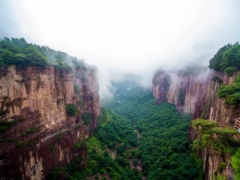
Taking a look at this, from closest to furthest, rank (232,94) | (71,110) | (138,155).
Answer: (232,94) → (71,110) → (138,155)

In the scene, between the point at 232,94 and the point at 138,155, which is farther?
the point at 138,155

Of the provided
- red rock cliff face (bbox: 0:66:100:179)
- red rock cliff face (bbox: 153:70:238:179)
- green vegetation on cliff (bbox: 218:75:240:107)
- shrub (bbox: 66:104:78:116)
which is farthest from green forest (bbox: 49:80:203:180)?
green vegetation on cliff (bbox: 218:75:240:107)

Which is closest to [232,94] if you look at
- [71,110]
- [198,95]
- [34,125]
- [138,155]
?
[34,125]

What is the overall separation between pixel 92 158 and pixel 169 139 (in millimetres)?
18011

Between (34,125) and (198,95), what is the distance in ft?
122

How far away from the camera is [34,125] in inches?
945

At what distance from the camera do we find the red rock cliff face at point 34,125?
2027 centimetres

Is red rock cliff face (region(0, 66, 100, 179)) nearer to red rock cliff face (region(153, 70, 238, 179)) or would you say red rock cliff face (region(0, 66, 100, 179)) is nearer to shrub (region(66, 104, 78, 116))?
shrub (region(66, 104, 78, 116))

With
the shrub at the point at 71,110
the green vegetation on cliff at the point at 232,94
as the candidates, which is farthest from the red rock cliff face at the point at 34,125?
the green vegetation on cliff at the point at 232,94

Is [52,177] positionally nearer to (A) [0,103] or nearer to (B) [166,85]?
(A) [0,103]

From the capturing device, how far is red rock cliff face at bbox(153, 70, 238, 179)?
2205 cm

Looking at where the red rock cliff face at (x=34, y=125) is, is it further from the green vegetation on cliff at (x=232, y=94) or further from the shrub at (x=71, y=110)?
the green vegetation on cliff at (x=232, y=94)

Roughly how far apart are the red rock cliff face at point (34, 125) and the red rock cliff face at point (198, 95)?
72.2ft

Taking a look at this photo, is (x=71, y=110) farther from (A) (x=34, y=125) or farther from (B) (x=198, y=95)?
(B) (x=198, y=95)
